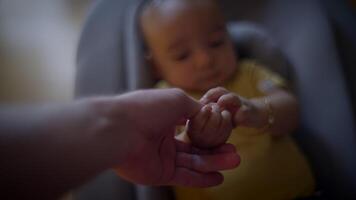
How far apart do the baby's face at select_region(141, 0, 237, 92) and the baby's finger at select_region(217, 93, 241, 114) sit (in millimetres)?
119

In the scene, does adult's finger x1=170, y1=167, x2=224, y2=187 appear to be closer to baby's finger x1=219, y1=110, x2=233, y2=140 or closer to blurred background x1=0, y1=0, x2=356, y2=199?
baby's finger x1=219, y1=110, x2=233, y2=140

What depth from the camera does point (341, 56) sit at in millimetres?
892

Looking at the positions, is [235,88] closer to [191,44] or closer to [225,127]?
[191,44]

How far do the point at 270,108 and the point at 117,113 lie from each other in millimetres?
353

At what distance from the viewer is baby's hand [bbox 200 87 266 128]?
63cm

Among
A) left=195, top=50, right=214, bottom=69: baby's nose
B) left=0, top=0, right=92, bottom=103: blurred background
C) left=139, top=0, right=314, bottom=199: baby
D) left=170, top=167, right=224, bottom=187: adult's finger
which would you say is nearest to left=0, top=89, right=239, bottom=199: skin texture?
left=170, top=167, right=224, bottom=187: adult's finger

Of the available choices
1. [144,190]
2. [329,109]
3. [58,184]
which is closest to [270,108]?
[329,109]

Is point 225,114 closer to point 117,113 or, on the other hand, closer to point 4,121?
point 117,113

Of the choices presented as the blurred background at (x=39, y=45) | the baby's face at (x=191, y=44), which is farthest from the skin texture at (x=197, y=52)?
the blurred background at (x=39, y=45)

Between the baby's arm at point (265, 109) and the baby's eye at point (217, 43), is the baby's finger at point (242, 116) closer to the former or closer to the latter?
the baby's arm at point (265, 109)

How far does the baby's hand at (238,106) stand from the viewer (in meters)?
0.63

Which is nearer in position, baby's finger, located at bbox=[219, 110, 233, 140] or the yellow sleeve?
baby's finger, located at bbox=[219, 110, 233, 140]

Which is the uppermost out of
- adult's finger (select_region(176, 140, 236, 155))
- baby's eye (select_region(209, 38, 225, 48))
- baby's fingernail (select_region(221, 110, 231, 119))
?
baby's eye (select_region(209, 38, 225, 48))

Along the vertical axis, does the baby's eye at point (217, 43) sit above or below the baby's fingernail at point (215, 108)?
above
